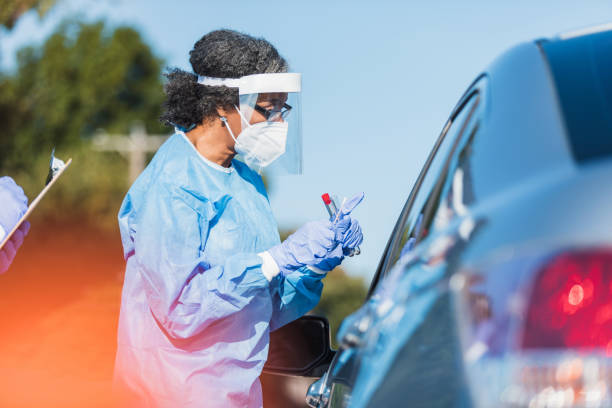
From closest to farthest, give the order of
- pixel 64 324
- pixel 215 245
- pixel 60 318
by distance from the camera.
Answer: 1. pixel 215 245
2. pixel 64 324
3. pixel 60 318

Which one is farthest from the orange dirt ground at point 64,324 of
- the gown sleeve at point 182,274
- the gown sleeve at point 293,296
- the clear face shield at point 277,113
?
the gown sleeve at point 182,274

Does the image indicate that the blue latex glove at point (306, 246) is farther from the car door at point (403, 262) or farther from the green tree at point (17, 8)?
the green tree at point (17, 8)

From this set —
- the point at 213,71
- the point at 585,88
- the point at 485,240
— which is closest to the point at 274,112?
the point at 213,71

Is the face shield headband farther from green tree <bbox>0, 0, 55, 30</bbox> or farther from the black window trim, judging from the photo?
green tree <bbox>0, 0, 55, 30</bbox>

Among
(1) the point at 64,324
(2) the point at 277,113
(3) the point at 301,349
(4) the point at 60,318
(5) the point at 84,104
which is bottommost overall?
(4) the point at 60,318

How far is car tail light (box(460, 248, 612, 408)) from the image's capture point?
97 cm

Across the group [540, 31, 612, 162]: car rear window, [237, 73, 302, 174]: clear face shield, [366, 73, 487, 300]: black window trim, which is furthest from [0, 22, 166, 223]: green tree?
[540, 31, 612, 162]: car rear window

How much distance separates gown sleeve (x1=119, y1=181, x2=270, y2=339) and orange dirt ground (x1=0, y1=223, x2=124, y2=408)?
1038 millimetres

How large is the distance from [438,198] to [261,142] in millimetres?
1748

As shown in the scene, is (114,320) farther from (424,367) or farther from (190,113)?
(424,367)

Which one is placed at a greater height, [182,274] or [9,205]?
[9,205]

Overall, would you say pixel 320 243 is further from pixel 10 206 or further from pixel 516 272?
pixel 516 272

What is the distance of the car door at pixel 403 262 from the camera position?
1.29 meters

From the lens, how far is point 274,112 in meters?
3.29
